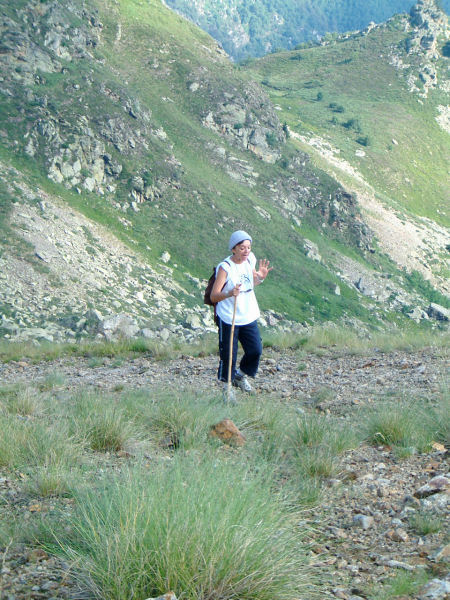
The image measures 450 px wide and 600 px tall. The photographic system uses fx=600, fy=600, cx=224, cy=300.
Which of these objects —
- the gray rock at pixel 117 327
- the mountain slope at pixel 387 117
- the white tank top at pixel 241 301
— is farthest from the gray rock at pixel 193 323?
the mountain slope at pixel 387 117

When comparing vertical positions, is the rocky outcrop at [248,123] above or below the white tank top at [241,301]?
above

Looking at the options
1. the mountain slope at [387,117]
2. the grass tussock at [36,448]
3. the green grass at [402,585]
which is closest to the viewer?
the green grass at [402,585]

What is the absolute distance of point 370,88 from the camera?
9181 centimetres

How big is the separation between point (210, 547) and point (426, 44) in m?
111

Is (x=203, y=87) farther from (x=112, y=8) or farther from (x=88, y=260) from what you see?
(x=88, y=260)

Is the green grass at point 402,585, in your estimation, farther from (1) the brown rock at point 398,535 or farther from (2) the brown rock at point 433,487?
(2) the brown rock at point 433,487

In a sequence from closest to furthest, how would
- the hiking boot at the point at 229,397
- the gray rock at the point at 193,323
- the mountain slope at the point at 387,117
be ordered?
the hiking boot at the point at 229,397
the gray rock at the point at 193,323
the mountain slope at the point at 387,117

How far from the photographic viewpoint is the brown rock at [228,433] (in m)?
4.72

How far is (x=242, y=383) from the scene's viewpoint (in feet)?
23.4

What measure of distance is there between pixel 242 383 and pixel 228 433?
233cm

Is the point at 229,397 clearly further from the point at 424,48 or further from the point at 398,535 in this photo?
the point at 424,48

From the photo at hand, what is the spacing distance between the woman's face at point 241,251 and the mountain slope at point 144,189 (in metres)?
9.94

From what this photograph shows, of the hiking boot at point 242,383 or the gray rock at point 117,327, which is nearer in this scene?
the hiking boot at point 242,383

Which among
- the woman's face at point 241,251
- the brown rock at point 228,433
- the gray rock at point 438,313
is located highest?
the woman's face at point 241,251
